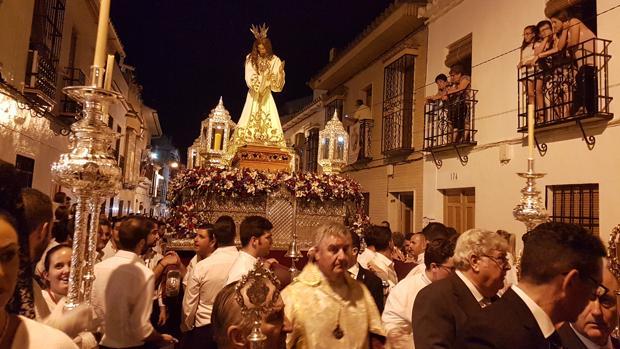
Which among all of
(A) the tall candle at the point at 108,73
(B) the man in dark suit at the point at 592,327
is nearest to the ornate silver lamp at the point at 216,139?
(A) the tall candle at the point at 108,73

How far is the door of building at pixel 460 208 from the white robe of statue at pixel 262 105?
13.5ft

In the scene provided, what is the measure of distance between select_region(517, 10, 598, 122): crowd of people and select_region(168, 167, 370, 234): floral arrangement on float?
11.6 ft


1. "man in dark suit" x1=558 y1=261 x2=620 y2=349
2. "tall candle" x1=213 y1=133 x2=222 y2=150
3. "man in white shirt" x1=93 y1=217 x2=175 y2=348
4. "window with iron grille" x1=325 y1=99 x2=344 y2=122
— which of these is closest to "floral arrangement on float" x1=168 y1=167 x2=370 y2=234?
"tall candle" x1=213 y1=133 x2=222 y2=150

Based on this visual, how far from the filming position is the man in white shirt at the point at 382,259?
4.84 m

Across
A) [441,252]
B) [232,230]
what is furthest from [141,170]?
[441,252]

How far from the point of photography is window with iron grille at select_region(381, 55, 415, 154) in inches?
498

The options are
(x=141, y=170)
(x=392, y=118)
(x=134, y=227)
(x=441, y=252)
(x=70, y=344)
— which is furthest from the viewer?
(x=141, y=170)

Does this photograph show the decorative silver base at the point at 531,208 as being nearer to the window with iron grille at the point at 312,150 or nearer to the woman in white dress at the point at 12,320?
the woman in white dress at the point at 12,320

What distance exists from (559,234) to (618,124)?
5.81 meters

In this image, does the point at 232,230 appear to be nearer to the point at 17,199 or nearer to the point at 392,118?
the point at 17,199

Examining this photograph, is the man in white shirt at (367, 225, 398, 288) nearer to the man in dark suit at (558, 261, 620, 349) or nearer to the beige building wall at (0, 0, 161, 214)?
the man in dark suit at (558, 261, 620, 349)

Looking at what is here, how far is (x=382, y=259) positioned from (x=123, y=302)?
276cm

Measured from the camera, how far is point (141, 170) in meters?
28.9

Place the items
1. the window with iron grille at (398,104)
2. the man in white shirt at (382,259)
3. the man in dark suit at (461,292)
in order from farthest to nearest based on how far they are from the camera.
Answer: the window with iron grille at (398,104), the man in white shirt at (382,259), the man in dark suit at (461,292)
